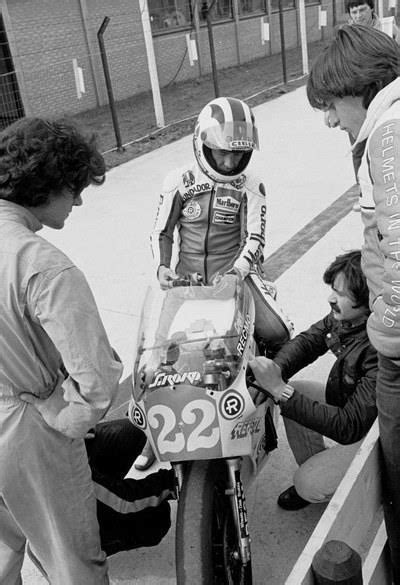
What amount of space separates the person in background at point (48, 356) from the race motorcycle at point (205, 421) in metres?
0.24

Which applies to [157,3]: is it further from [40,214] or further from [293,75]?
[40,214]

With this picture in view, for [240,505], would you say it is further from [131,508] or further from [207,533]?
[131,508]

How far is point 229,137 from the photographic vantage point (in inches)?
116

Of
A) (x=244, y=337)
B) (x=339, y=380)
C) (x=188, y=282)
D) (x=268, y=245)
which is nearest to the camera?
(x=244, y=337)

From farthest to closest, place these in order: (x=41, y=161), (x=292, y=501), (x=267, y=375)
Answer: (x=292, y=501)
(x=267, y=375)
(x=41, y=161)

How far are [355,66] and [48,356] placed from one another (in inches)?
50.1

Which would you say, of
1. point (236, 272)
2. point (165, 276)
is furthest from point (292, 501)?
point (165, 276)

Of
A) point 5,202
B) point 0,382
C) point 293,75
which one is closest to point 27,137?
point 5,202

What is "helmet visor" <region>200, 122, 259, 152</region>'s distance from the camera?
295cm

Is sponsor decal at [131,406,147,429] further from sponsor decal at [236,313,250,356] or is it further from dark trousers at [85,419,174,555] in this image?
sponsor decal at [236,313,250,356]

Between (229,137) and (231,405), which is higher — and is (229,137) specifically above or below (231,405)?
above

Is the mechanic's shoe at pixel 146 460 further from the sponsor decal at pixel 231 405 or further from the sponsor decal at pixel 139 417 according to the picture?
the sponsor decal at pixel 231 405

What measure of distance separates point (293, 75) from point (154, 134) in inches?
257

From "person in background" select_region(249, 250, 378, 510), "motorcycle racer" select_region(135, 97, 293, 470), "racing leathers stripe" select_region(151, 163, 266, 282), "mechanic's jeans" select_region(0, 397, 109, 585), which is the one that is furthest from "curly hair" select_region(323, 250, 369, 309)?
"mechanic's jeans" select_region(0, 397, 109, 585)
